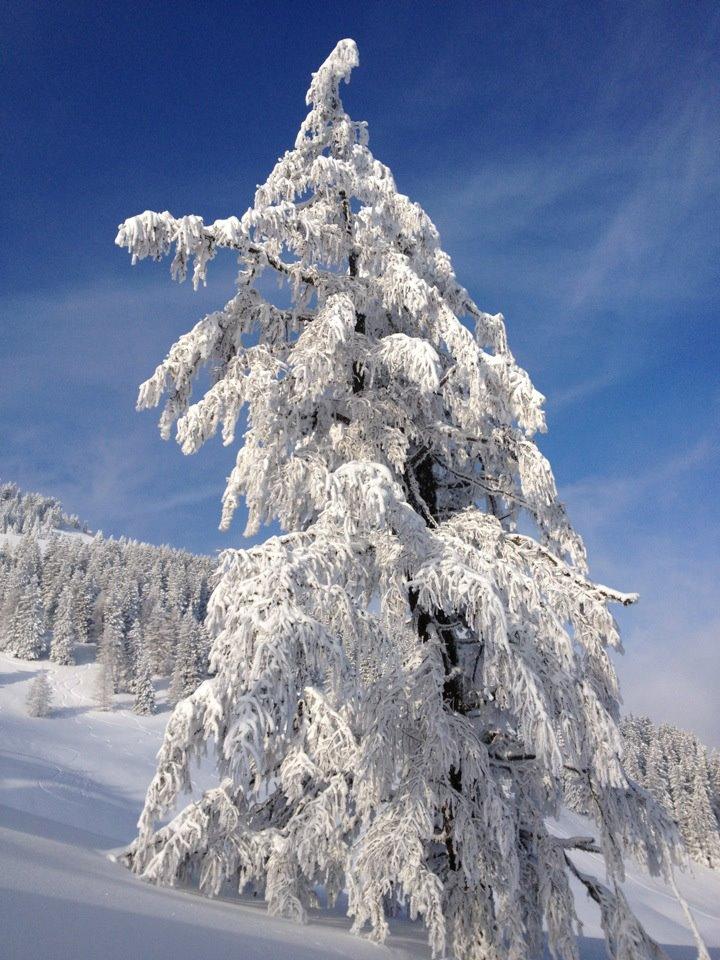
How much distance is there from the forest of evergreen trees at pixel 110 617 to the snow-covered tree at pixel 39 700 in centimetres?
779

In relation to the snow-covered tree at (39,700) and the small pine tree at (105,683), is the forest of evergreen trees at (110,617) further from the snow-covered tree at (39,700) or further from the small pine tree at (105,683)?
the snow-covered tree at (39,700)

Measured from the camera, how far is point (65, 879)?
3.04 meters

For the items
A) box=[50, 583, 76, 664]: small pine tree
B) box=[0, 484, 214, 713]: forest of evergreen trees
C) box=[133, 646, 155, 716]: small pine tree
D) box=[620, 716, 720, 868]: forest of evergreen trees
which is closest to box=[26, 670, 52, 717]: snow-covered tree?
box=[0, 484, 214, 713]: forest of evergreen trees

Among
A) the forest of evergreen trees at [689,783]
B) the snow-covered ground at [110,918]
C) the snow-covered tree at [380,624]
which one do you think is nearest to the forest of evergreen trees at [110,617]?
the forest of evergreen trees at [689,783]

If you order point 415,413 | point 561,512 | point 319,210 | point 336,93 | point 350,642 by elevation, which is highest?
point 336,93

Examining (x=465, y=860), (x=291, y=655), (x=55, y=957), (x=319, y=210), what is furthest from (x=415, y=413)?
(x=55, y=957)

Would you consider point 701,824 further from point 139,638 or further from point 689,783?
point 139,638

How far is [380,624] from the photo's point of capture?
16.4 feet

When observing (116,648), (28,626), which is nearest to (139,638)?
(116,648)

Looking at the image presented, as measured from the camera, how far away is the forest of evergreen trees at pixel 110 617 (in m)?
70.6

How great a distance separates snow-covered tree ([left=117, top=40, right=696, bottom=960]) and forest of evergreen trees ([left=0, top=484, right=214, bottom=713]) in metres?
61.3

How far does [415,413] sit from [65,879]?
545 centimetres

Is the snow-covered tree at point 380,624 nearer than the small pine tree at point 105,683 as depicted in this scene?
Yes

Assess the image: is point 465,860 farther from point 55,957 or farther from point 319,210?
point 319,210
